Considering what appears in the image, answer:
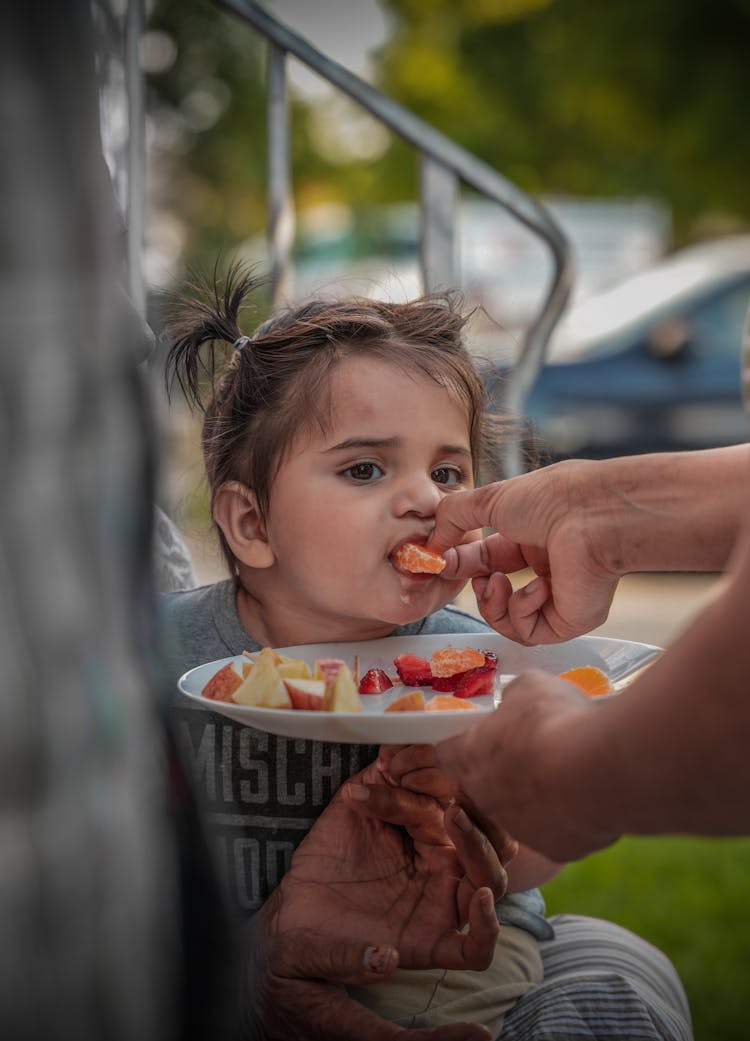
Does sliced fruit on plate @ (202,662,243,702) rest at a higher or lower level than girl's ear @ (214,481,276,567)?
lower

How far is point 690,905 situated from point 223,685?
243cm

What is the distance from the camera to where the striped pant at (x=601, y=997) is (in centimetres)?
157

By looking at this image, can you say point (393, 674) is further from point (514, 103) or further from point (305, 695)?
point (514, 103)

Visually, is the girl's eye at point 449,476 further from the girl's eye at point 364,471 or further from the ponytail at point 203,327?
the ponytail at point 203,327

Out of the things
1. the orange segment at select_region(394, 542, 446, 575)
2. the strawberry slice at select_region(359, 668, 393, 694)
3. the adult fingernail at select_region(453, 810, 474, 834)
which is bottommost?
the adult fingernail at select_region(453, 810, 474, 834)

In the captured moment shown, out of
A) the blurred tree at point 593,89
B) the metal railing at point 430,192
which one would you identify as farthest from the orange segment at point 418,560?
Result: the blurred tree at point 593,89

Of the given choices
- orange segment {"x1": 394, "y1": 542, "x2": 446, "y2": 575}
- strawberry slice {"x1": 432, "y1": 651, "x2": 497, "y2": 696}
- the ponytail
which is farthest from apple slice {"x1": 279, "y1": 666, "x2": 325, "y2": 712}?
the ponytail

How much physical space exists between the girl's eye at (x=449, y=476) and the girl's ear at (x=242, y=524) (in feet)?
1.01

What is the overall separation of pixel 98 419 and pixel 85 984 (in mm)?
395

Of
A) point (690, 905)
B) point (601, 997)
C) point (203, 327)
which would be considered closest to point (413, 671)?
point (601, 997)

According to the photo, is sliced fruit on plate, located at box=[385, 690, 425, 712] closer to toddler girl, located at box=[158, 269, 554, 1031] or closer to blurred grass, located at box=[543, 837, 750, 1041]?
toddler girl, located at box=[158, 269, 554, 1031]

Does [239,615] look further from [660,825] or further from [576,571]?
[660,825]

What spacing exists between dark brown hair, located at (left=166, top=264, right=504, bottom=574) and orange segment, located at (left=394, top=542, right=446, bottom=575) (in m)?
0.28

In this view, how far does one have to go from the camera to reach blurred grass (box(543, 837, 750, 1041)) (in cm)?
297
